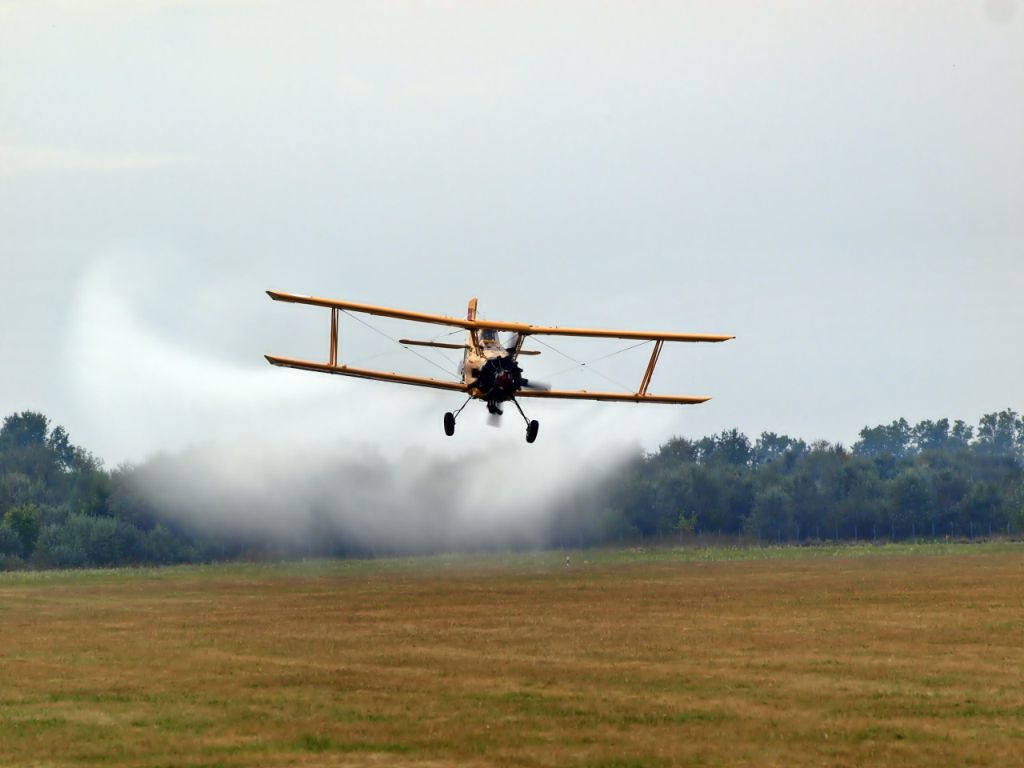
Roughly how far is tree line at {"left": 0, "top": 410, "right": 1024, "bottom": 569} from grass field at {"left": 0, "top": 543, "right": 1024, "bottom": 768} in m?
23.5

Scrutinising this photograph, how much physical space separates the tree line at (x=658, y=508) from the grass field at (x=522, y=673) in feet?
77.1

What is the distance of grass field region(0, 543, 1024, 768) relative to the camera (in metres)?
27.3

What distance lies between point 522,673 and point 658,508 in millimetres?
72311

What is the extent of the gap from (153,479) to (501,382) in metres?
52.0

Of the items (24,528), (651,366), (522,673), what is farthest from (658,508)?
(522,673)

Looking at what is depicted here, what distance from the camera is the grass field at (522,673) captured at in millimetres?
27344

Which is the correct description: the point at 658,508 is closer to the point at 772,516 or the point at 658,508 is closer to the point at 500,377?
the point at 772,516

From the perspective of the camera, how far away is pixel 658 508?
10781 cm

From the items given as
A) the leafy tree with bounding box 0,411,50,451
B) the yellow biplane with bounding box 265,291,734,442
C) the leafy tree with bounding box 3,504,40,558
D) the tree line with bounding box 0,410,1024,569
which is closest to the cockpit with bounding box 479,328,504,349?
the yellow biplane with bounding box 265,291,734,442

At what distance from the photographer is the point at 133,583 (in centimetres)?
7100

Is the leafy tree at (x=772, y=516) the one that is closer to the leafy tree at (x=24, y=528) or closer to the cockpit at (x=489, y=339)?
the leafy tree at (x=24, y=528)

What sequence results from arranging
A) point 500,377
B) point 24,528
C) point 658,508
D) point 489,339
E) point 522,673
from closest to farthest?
point 522,673, point 500,377, point 489,339, point 24,528, point 658,508

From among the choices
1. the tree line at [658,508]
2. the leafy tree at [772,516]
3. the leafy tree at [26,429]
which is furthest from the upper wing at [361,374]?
the leafy tree at [26,429]

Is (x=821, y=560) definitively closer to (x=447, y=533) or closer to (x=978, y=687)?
(x=447, y=533)
